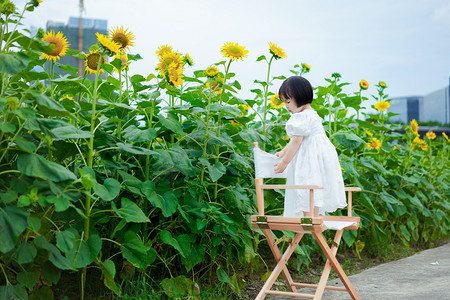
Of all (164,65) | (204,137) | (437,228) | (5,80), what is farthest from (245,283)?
(437,228)

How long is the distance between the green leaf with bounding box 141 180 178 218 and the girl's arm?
1.88ft

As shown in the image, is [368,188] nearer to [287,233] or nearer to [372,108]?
[372,108]

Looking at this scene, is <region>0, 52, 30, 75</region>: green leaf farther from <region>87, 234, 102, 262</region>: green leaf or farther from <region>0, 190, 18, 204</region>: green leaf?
<region>87, 234, 102, 262</region>: green leaf

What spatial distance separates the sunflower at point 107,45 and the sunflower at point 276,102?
1.51 m

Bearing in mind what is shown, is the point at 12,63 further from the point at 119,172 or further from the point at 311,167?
the point at 311,167

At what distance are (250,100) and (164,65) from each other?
73 cm

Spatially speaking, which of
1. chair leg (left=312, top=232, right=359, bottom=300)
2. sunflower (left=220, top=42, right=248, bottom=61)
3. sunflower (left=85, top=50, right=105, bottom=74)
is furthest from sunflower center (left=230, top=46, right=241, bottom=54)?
chair leg (left=312, top=232, right=359, bottom=300)

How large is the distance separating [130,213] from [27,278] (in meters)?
0.52

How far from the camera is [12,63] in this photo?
1.96m

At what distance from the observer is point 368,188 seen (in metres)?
4.66

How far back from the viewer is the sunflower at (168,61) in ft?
9.49

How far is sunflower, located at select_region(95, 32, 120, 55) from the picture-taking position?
2.41 m

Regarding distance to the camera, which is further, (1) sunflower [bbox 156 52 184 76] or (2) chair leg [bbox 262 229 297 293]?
(1) sunflower [bbox 156 52 184 76]

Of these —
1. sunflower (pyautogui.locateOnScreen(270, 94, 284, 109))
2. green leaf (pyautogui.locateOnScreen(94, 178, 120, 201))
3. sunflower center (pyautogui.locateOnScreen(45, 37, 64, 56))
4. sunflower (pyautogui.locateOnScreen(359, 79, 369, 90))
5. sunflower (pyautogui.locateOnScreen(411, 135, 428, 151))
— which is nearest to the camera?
green leaf (pyautogui.locateOnScreen(94, 178, 120, 201))
